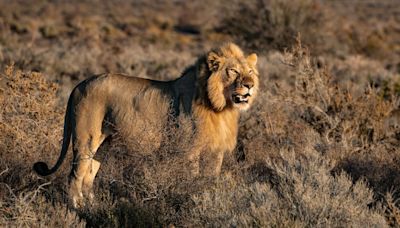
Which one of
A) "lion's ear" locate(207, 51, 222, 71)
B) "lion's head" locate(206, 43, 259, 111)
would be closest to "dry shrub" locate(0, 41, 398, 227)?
"lion's head" locate(206, 43, 259, 111)

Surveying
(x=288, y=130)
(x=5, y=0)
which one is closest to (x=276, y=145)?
(x=288, y=130)

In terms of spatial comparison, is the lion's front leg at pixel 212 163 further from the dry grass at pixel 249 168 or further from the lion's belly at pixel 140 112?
the lion's belly at pixel 140 112

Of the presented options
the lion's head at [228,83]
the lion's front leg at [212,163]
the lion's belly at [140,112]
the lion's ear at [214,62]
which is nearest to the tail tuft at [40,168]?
the lion's belly at [140,112]

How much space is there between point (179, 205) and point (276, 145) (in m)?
3.06

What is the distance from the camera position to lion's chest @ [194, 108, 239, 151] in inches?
307

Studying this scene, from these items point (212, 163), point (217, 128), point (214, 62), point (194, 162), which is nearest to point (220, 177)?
point (212, 163)

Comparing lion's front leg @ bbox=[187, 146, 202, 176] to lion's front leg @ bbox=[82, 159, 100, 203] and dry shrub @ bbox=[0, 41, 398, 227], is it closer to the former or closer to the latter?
dry shrub @ bbox=[0, 41, 398, 227]

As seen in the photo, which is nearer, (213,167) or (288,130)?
(213,167)

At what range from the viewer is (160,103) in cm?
811

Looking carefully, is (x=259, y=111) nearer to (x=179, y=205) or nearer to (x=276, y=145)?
(x=276, y=145)

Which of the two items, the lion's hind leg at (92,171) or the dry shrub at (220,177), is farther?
the lion's hind leg at (92,171)

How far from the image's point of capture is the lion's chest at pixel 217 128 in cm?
780

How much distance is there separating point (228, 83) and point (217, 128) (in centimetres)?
53

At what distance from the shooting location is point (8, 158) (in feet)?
27.6
